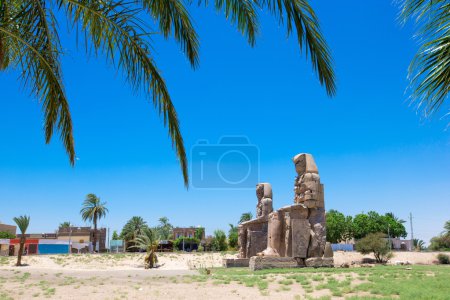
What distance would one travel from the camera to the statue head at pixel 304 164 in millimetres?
16062

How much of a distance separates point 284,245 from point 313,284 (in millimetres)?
6374

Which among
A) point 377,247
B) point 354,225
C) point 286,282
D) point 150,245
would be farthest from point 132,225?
point 286,282

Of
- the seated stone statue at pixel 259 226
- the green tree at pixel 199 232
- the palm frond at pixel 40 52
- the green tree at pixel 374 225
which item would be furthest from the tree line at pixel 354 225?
the palm frond at pixel 40 52

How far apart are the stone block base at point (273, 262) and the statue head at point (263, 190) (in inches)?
181

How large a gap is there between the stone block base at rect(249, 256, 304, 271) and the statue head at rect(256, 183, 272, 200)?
4.59 m

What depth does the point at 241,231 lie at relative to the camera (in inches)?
800

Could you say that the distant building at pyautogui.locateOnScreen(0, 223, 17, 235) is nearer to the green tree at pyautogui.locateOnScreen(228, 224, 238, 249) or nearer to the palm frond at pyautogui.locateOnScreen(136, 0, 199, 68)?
the green tree at pyautogui.locateOnScreen(228, 224, 238, 249)

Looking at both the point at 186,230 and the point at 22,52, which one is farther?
the point at 186,230

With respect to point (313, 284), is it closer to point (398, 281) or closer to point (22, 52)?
point (398, 281)

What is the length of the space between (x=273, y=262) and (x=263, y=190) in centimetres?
494

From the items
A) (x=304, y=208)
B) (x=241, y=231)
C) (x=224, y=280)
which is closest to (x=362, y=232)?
(x=241, y=231)

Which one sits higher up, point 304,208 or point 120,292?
point 304,208

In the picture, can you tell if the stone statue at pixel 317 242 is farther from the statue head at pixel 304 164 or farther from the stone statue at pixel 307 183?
the statue head at pixel 304 164

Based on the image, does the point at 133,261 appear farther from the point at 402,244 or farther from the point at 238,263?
the point at 402,244
